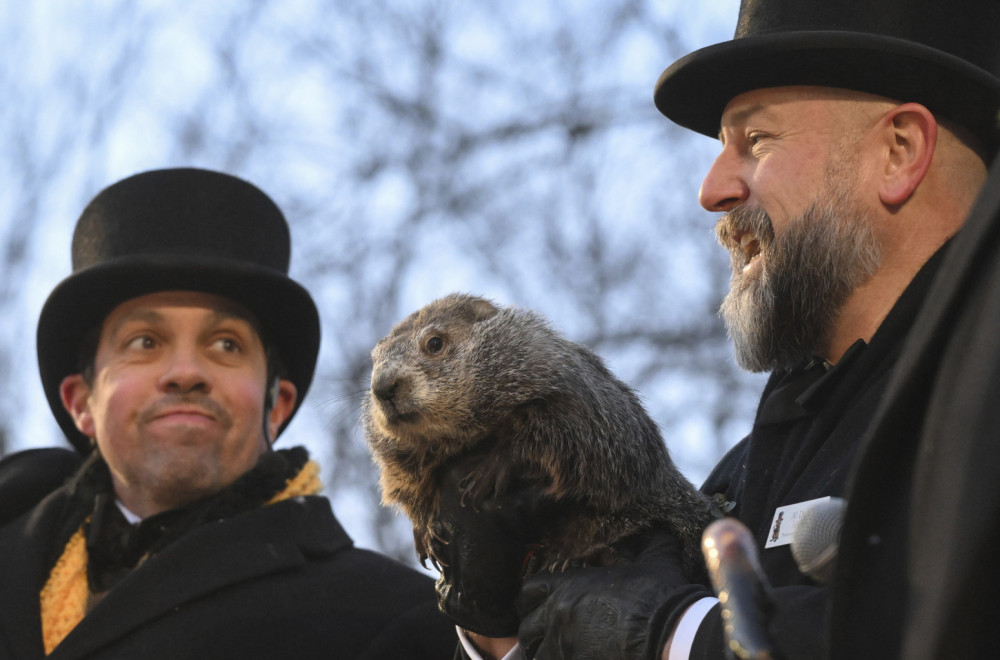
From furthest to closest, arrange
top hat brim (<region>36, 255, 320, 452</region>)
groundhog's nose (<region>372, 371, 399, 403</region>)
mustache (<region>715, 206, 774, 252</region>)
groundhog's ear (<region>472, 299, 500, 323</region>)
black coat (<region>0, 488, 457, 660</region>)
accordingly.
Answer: top hat brim (<region>36, 255, 320, 452</region>)
black coat (<region>0, 488, 457, 660</region>)
groundhog's ear (<region>472, 299, 500, 323</region>)
groundhog's nose (<region>372, 371, 399, 403</region>)
mustache (<region>715, 206, 774, 252</region>)

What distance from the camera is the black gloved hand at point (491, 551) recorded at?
244cm

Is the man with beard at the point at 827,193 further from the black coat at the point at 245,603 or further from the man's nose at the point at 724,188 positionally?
the black coat at the point at 245,603

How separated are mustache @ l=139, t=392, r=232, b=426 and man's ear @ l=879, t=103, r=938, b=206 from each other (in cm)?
227

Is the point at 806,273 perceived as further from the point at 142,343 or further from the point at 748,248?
the point at 142,343

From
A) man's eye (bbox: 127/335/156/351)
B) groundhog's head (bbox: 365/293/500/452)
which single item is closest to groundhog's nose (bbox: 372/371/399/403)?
groundhog's head (bbox: 365/293/500/452)

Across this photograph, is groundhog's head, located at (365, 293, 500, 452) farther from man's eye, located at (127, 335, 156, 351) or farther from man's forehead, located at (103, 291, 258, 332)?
man's eye, located at (127, 335, 156, 351)

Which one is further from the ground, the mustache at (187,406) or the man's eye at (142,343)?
the man's eye at (142,343)

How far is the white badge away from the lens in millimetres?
2066

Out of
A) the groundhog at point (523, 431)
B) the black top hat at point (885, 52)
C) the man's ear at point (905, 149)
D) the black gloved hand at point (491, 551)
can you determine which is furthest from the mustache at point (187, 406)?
the man's ear at point (905, 149)

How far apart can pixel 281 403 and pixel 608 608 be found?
7.85ft

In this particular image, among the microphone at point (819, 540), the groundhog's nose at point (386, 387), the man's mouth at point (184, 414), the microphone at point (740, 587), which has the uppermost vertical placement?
the man's mouth at point (184, 414)

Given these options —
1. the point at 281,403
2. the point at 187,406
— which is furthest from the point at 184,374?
the point at 281,403

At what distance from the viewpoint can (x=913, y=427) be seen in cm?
112

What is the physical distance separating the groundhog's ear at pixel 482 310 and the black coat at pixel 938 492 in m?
1.82
